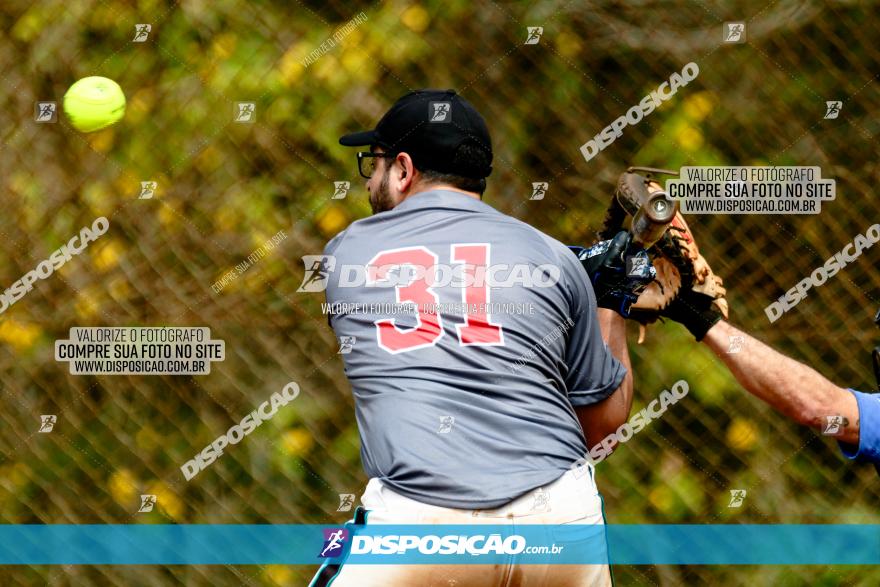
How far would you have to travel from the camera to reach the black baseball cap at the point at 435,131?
11.6ft

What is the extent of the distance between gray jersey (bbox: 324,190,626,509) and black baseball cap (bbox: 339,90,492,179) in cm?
13

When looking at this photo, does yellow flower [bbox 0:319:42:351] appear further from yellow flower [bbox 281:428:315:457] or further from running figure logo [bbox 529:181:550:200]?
running figure logo [bbox 529:181:550:200]

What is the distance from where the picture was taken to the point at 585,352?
3514mm

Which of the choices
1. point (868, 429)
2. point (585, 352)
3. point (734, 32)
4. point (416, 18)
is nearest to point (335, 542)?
point (585, 352)

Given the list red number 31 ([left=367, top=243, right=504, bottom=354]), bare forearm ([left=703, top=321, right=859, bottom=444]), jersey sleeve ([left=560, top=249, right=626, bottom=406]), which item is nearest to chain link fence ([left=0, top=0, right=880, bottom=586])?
bare forearm ([left=703, top=321, right=859, bottom=444])

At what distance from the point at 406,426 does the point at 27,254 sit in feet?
7.03

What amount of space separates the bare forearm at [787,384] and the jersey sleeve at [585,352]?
1.15 feet

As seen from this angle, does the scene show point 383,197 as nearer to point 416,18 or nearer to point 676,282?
point 676,282

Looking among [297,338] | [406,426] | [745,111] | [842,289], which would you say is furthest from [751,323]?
[406,426]

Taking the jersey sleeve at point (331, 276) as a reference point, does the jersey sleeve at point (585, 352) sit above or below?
below

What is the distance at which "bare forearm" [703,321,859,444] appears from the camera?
365cm

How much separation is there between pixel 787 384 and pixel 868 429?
10.2 inches

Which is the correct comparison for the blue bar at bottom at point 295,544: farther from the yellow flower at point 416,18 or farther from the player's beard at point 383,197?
the yellow flower at point 416,18

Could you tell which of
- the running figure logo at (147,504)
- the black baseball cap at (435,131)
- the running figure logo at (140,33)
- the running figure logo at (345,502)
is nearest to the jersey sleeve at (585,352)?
the black baseball cap at (435,131)
